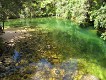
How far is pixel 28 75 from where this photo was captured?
67.6 feet

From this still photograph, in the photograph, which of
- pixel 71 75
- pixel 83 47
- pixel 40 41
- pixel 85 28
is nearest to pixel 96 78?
pixel 71 75

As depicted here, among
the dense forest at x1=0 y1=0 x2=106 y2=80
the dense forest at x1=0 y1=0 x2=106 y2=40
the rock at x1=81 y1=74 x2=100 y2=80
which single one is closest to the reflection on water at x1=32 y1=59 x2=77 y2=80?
the dense forest at x1=0 y1=0 x2=106 y2=80

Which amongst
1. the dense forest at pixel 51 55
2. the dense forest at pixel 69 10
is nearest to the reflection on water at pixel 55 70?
the dense forest at pixel 51 55

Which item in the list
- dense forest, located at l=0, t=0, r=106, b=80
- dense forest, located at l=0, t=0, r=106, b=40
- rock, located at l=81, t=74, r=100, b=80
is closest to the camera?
rock, located at l=81, t=74, r=100, b=80

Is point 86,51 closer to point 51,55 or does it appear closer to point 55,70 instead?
point 51,55

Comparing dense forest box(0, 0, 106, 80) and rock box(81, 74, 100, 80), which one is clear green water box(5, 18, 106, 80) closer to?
dense forest box(0, 0, 106, 80)

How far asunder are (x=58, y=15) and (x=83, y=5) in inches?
922

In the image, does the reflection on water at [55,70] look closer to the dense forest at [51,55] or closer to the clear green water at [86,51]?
the dense forest at [51,55]

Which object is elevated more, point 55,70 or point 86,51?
point 86,51

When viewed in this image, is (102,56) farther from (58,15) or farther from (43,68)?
(58,15)

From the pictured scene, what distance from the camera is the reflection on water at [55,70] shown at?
796 inches

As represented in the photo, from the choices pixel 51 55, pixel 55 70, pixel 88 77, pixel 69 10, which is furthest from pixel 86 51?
pixel 69 10

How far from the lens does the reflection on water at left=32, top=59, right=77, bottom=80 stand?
2021 centimetres

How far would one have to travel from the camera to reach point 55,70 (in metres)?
22.2
